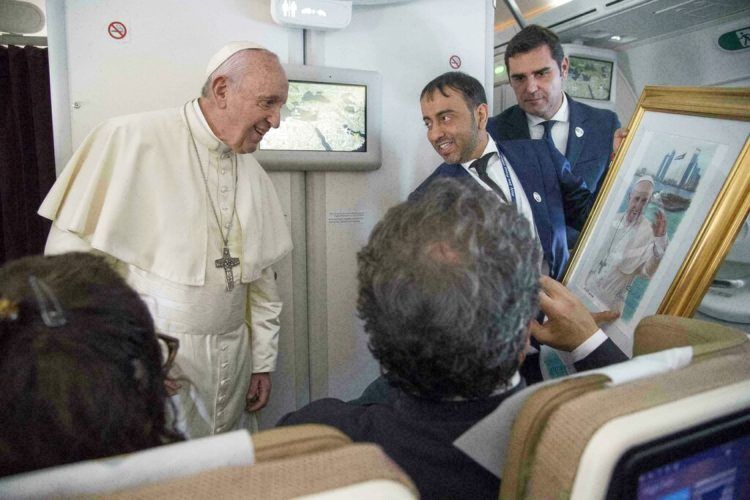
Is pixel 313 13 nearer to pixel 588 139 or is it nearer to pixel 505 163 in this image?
pixel 505 163

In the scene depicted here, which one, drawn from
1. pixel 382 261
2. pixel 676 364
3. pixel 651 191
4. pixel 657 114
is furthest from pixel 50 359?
pixel 657 114

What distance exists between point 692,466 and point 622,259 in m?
0.87

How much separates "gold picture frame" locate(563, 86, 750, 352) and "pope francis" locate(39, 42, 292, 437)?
1141mm

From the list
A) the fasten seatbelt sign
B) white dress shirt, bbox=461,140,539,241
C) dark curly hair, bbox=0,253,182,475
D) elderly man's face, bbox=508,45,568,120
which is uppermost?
the fasten seatbelt sign

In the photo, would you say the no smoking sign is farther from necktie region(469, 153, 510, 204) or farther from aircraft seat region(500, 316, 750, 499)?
aircraft seat region(500, 316, 750, 499)

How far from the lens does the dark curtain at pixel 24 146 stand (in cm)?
223

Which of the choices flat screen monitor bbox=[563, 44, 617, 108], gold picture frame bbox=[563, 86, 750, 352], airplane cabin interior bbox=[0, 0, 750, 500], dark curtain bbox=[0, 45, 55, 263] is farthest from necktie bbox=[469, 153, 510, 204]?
flat screen monitor bbox=[563, 44, 617, 108]

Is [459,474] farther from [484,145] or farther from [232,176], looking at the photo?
[484,145]

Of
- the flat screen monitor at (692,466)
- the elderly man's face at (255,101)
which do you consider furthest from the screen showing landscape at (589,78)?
the flat screen monitor at (692,466)

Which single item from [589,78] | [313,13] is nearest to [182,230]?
[313,13]

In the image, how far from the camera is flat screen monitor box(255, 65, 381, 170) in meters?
2.07

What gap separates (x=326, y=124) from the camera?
2150mm

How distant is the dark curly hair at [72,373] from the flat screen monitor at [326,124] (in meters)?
1.40

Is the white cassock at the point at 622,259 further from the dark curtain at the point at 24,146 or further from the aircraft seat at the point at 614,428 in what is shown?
the dark curtain at the point at 24,146
